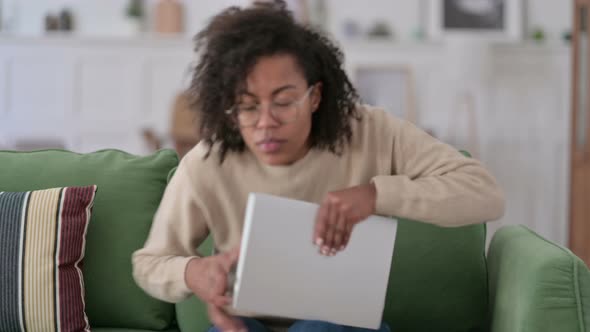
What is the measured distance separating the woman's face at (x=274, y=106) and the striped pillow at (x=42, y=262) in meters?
0.54

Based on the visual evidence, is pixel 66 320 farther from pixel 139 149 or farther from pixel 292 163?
pixel 139 149

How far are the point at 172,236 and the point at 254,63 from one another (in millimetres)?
375

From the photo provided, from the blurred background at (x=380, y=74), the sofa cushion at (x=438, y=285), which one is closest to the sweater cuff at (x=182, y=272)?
the sofa cushion at (x=438, y=285)

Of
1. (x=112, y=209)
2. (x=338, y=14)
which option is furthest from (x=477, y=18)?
(x=112, y=209)

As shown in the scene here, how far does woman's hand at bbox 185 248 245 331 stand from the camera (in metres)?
1.21

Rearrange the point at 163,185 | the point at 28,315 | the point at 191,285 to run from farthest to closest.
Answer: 1. the point at 163,185
2. the point at 28,315
3. the point at 191,285

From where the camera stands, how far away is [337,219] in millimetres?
1186

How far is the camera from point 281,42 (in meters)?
1.30

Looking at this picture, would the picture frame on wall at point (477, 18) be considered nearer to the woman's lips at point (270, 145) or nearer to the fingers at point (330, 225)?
the woman's lips at point (270, 145)

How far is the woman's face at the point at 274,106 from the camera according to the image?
126 cm

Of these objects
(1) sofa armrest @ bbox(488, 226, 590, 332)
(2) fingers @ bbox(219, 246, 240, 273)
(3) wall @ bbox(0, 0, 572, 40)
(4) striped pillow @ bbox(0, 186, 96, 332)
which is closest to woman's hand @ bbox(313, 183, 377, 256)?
(2) fingers @ bbox(219, 246, 240, 273)

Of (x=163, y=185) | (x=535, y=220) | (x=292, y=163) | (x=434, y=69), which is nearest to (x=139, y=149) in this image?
(x=434, y=69)

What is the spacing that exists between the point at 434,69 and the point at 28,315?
4.06m

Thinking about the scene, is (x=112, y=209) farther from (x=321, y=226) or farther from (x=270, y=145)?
(x=321, y=226)
